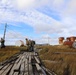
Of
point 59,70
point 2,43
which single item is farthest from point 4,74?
point 2,43

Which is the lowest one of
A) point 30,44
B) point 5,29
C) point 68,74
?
point 68,74

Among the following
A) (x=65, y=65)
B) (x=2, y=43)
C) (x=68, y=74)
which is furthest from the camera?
(x=2, y=43)

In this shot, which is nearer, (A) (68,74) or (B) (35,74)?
(B) (35,74)

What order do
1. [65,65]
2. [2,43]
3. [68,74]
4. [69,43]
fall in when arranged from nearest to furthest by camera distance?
[68,74], [65,65], [2,43], [69,43]

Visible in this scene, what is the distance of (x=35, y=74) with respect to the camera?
9.84 metres

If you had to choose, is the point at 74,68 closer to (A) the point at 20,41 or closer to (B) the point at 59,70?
(B) the point at 59,70

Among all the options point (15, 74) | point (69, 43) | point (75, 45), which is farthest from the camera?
point (69, 43)

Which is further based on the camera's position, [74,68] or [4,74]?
[74,68]

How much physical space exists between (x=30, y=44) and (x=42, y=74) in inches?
1235

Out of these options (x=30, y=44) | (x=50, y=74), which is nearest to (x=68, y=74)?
(x=50, y=74)

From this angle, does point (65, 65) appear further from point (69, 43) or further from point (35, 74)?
point (69, 43)

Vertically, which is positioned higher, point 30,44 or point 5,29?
point 5,29

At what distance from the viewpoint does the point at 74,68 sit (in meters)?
12.3

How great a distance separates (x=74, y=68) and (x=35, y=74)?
3280mm
